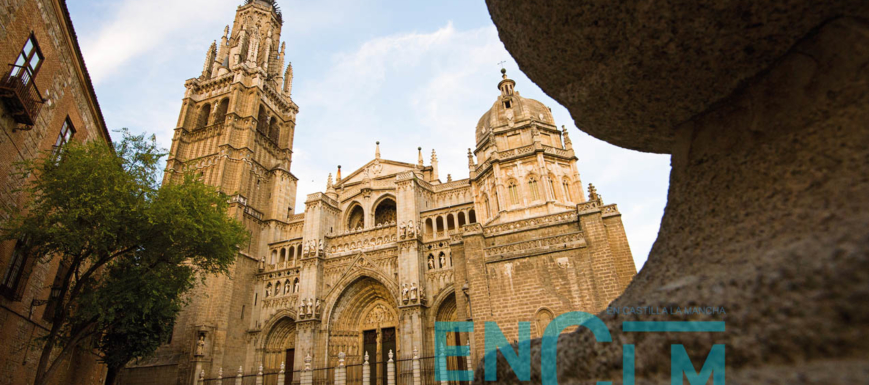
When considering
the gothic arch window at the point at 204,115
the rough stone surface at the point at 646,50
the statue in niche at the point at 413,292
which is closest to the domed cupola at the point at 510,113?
the statue in niche at the point at 413,292

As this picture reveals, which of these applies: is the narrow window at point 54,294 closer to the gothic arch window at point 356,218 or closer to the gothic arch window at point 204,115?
the gothic arch window at point 356,218

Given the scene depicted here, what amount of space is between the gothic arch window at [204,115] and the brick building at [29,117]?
18.3 m

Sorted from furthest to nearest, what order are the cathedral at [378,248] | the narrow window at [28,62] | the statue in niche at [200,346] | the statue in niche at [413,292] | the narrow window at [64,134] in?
the statue in niche at [200,346] < the statue in niche at [413,292] < the cathedral at [378,248] < the narrow window at [64,134] < the narrow window at [28,62]

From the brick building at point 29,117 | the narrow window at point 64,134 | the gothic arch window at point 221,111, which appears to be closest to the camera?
the brick building at point 29,117

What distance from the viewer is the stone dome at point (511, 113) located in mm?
20984

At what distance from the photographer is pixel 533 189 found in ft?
60.6

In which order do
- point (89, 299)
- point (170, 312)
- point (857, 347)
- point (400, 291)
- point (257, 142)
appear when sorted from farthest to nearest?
point (257, 142) → point (400, 291) → point (170, 312) → point (89, 299) → point (857, 347)

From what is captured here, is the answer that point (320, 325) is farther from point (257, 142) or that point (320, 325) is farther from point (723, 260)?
point (723, 260)

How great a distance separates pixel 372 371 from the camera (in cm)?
2238

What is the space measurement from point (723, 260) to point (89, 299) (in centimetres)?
1343

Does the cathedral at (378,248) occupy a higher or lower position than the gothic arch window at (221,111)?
lower

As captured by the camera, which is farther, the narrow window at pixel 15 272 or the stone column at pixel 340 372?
the stone column at pixel 340 372

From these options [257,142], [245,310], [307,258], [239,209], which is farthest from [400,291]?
[257,142]

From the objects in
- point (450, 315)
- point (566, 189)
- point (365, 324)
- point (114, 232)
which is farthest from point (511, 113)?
point (114, 232)
